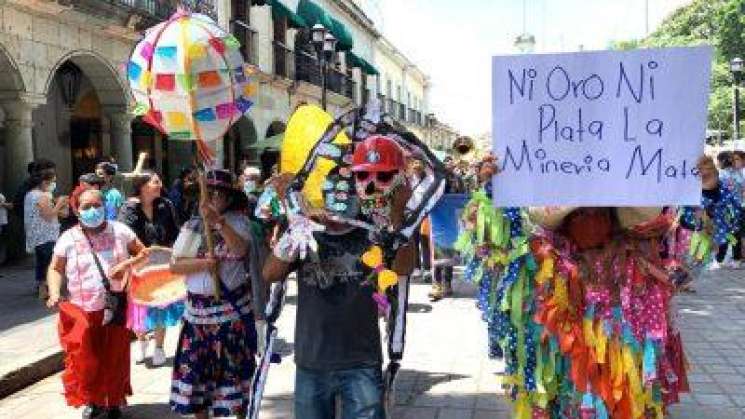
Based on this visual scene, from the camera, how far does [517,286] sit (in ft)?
11.6

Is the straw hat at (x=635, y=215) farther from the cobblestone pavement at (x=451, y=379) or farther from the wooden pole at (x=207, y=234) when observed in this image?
the wooden pole at (x=207, y=234)

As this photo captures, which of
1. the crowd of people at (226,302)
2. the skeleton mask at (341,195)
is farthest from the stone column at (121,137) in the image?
the skeleton mask at (341,195)

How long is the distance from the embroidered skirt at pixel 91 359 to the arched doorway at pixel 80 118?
9161 millimetres

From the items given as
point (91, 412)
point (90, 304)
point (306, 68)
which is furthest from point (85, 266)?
point (306, 68)

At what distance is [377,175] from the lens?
2982 mm

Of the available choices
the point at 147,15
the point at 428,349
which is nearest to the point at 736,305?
the point at 428,349

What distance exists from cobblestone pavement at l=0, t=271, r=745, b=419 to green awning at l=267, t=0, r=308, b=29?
14.0 metres

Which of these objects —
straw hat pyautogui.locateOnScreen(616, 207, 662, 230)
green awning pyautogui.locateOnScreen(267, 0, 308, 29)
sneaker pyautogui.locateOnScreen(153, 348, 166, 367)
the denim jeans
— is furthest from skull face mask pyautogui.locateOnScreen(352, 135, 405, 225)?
green awning pyautogui.locateOnScreen(267, 0, 308, 29)

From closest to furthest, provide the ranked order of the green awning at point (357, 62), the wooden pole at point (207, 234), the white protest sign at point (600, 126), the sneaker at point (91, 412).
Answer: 1. the white protest sign at point (600, 126)
2. the wooden pole at point (207, 234)
3. the sneaker at point (91, 412)
4. the green awning at point (357, 62)

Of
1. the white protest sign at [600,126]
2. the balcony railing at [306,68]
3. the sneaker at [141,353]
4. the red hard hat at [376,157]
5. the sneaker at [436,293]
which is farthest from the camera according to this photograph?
the balcony railing at [306,68]

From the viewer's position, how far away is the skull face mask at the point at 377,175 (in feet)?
9.72

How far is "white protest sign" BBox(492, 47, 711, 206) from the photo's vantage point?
3.07 m

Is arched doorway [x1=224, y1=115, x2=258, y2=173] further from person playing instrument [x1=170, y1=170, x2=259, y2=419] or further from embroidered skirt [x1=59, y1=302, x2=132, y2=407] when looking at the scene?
person playing instrument [x1=170, y1=170, x2=259, y2=419]

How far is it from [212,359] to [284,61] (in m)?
19.9
